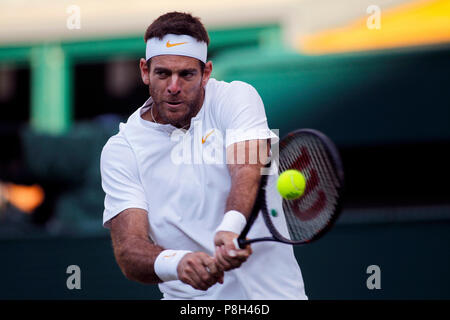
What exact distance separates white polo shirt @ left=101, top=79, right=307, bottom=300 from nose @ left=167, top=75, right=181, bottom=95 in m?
0.17

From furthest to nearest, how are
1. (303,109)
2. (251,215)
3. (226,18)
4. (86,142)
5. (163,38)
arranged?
(226,18) < (86,142) < (303,109) < (163,38) < (251,215)

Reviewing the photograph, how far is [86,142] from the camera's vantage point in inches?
267

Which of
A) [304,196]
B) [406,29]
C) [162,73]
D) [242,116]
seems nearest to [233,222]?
[304,196]

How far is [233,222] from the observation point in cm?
290

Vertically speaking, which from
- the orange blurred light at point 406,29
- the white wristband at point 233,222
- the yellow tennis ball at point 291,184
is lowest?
the white wristband at point 233,222

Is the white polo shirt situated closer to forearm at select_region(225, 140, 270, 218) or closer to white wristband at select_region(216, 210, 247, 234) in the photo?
forearm at select_region(225, 140, 270, 218)

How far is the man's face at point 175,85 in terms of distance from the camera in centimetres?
318

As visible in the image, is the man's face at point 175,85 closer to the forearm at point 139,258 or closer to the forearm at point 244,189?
the forearm at point 244,189

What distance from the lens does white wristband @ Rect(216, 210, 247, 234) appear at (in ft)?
9.45

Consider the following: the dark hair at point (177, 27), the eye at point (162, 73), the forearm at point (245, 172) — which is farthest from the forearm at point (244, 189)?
the dark hair at point (177, 27)

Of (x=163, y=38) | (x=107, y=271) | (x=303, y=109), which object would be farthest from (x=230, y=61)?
(x=163, y=38)

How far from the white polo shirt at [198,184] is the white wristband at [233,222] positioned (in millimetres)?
251
